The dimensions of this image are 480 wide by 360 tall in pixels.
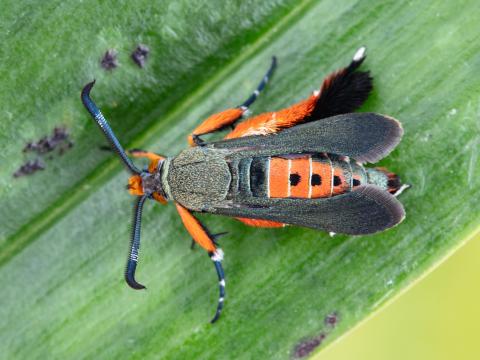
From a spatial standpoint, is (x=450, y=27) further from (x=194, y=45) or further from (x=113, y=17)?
(x=113, y=17)

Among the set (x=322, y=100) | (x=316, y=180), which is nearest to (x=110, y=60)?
(x=322, y=100)

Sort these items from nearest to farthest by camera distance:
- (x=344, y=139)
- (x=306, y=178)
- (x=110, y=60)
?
1. (x=306, y=178)
2. (x=344, y=139)
3. (x=110, y=60)

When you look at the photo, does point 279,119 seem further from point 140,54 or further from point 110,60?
point 110,60

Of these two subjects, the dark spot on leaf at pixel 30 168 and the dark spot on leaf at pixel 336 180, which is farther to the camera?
the dark spot on leaf at pixel 30 168

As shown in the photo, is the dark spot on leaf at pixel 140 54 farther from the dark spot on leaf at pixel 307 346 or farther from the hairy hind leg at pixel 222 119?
the dark spot on leaf at pixel 307 346

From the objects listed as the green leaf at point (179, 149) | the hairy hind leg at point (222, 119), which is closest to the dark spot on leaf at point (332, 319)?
the green leaf at point (179, 149)

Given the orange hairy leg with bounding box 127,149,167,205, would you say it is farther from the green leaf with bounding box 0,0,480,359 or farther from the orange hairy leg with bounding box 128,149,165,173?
Result: the green leaf with bounding box 0,0,480,359

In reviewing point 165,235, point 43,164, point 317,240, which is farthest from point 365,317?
point 43,164
